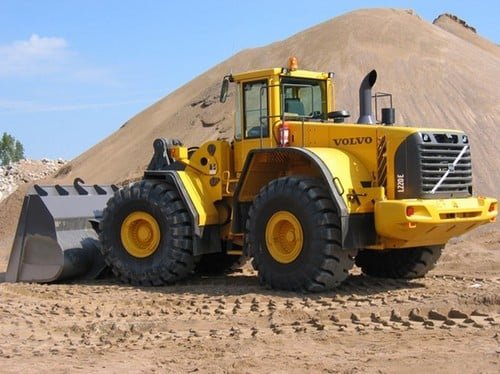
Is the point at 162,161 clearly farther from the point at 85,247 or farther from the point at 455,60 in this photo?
the point at 455,60

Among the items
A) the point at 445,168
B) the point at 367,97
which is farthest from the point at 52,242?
the point at 445,168

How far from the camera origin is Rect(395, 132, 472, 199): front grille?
351 inches

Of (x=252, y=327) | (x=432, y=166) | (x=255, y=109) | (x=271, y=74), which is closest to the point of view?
(x=252, y=327)

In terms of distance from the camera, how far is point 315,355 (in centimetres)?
632

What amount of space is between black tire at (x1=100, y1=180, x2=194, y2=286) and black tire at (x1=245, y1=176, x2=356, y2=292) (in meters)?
1.12

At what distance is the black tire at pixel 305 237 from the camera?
352 inches

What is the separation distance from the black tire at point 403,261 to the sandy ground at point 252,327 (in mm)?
211

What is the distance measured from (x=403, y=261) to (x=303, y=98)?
2.43 m

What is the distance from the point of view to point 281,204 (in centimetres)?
932

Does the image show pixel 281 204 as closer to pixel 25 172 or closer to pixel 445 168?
pixel 445 168

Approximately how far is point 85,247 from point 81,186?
132 centimetres

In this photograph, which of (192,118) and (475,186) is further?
(192,118)

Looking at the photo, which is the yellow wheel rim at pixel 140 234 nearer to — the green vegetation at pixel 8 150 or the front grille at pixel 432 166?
the front grille at pixel 432 166

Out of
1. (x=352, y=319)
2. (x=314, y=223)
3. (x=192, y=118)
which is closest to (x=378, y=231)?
(x=314, y=223)
